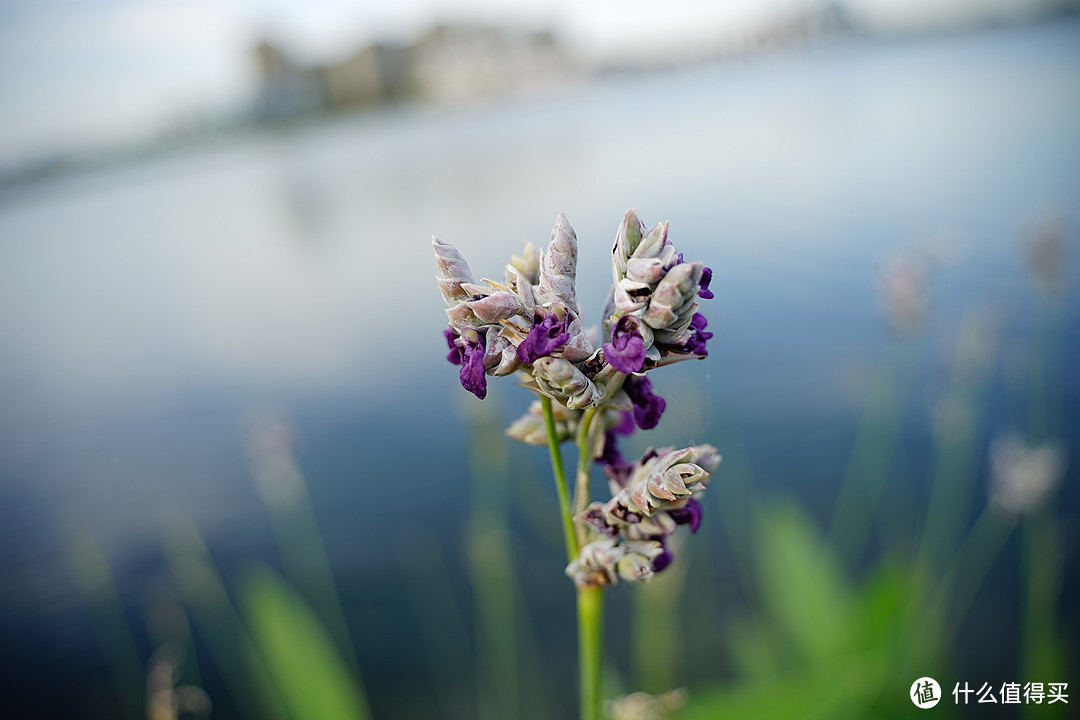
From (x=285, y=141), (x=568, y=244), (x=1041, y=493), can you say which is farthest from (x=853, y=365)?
(x=285, y=141)

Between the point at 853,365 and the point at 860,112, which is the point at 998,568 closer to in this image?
the point at 853,365

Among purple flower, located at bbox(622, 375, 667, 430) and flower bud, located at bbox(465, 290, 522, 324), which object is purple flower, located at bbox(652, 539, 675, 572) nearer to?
purple flower, located at bbox(622, 375, 667, 430)

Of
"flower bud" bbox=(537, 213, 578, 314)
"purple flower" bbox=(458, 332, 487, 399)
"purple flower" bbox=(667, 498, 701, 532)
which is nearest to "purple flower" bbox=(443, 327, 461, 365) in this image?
"purple flower" bbox=(458, 332, 487, 399)

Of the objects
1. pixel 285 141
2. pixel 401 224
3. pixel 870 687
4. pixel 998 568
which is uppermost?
pixel 285 141

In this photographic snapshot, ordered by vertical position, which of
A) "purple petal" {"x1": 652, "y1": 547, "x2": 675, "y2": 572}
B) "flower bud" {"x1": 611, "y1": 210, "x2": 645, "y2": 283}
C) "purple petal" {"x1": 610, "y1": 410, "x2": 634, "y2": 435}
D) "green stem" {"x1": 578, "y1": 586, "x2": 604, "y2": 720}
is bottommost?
"green stem" {"x1": 578, "y1": 586, "x2": 604, "y2": 720}

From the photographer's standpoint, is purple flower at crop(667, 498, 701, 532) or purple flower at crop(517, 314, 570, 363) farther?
purple flower at crop(667, 498, 701, 532)

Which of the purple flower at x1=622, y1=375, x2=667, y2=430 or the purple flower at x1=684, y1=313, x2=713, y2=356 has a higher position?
the purple flower at x1=684, y1=313, x2=713, y2=356

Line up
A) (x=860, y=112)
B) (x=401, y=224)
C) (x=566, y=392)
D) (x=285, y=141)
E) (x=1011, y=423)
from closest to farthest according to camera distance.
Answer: (x=566, y=392) < (x=1011, y=423) < (x=401, y=224) < (x=860, y=112) < (x=285, y=141)
